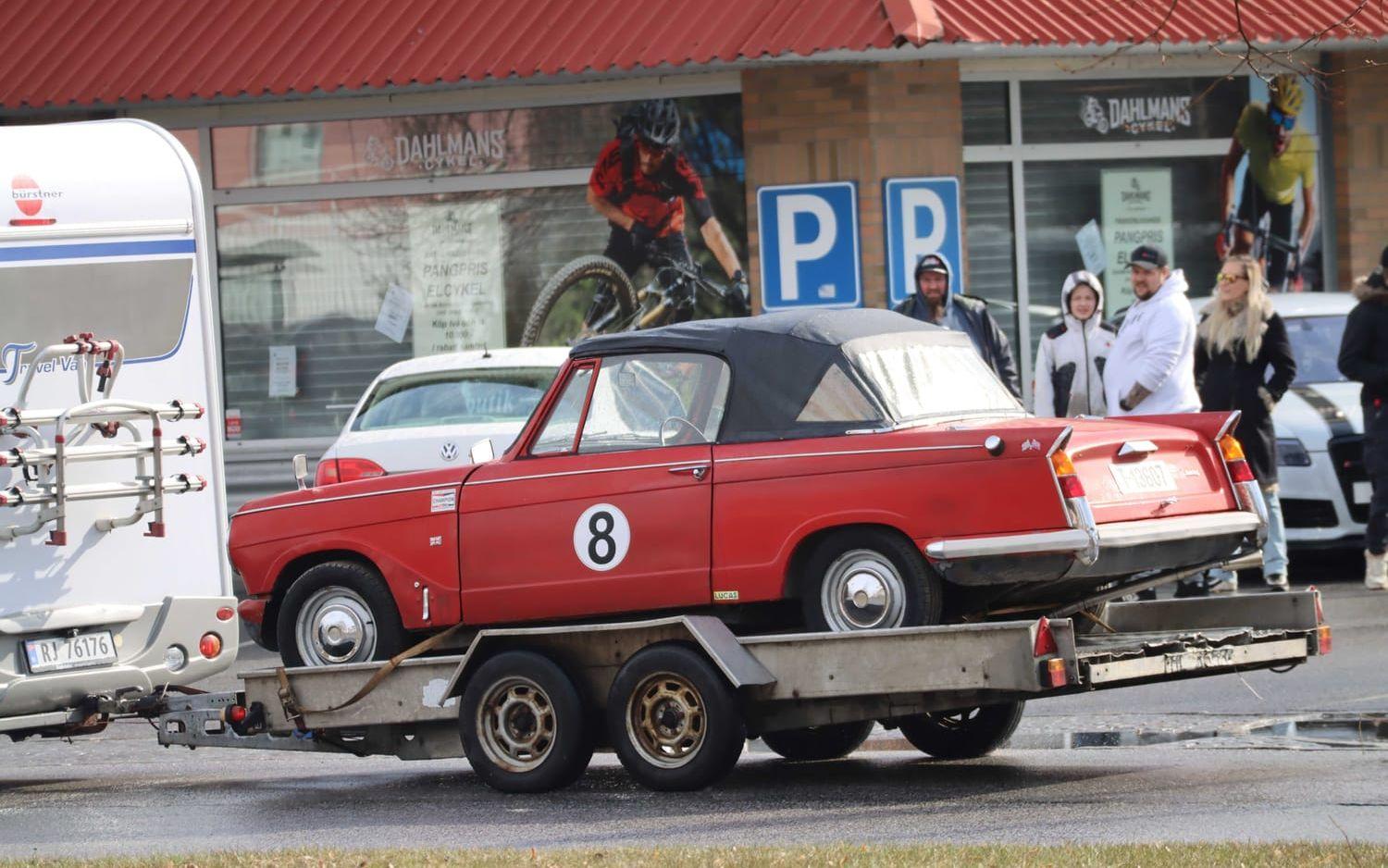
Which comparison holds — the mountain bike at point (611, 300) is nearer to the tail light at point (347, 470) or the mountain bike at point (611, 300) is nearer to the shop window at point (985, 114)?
the shop window at point (985, 114)

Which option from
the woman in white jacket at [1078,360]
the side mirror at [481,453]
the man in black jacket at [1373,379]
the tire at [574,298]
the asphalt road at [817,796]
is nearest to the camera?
the asphalt road at [817,796]

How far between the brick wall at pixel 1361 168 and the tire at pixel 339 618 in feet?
37.2

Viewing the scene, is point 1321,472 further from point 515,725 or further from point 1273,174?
point 515,725

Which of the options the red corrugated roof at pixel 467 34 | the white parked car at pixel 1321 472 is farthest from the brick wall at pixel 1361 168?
the white parked car at pixel 1321 472

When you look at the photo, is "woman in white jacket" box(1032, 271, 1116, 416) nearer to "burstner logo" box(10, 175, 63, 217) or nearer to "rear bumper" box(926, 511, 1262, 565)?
"rear bumper" box(926, 511, 1262, 565)

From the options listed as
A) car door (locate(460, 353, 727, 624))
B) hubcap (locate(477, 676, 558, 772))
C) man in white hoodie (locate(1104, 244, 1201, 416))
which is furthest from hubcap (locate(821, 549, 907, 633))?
man in white hoodie (locate(1104, 244, 1201, 416))

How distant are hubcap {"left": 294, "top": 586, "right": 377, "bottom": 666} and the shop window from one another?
380 inches

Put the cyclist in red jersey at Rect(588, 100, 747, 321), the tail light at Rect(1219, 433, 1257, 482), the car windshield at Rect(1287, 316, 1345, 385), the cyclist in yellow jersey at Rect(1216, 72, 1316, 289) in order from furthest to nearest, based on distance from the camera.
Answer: the cyclist in yellow jersey at Rect(1216, 72, 1316, 289)
the cyclist in red jersey at Rect(588, 100, 747, 321)
the car windshield at Rect(1287, 316, 1345, 385)
the tail light at Rect(1219, 433, 1257, 482)

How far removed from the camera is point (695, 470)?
8.40 meters

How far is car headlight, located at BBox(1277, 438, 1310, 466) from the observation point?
1412 centimetres

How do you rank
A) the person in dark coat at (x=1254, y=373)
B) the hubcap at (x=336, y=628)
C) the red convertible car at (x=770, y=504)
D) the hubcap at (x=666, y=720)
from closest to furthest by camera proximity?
1. the red convertible car at (x=770, y=504)
2. the hubcap at (x=666, y=720)
3. the hubcap at (x=336, y=628)
4. the person in dark coat at (x=1254, y=373)

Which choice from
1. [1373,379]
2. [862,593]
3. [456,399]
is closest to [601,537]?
[862,593]

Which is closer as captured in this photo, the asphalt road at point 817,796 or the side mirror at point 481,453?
the asphalt road at point 817,796

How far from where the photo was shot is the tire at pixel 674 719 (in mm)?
7988
